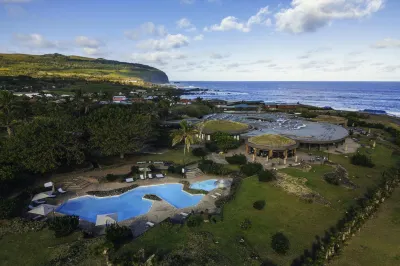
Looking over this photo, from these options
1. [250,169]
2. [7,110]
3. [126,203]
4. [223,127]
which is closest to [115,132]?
[126,203]

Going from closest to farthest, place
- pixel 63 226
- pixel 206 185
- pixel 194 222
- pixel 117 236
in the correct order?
pixel 117 236 < pixel 63 226 < pixel 194 222 < pixel 206 185

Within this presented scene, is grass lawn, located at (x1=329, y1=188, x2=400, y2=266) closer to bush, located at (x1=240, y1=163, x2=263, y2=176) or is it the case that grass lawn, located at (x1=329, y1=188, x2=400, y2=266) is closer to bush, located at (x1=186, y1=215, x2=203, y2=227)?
bush, located at (x1=186, y1=215, x2=203, y2=227)

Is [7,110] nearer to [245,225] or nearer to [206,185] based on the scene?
[206,185]

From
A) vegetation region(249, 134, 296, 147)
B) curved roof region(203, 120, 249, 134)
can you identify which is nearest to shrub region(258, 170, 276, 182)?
vegetation region(249, 134, 296, 147)

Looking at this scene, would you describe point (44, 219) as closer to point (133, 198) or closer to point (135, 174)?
point (133, 198)

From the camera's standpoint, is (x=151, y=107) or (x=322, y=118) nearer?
(x=151, y=107)

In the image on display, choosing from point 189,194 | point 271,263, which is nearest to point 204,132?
point 189,194

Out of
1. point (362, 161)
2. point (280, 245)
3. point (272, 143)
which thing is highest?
point (272, 143)
